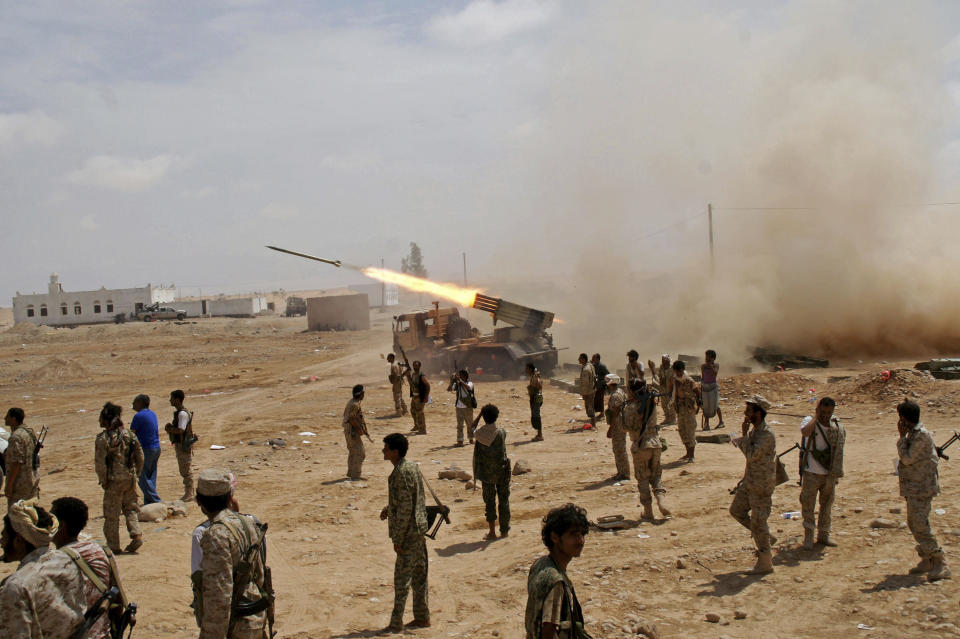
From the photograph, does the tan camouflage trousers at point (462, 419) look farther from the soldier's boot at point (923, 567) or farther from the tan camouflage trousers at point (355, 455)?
the soldier's boot at point (923, 567)

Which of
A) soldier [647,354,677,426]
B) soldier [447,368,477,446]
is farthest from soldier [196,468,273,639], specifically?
soldier [647,354,677,426]

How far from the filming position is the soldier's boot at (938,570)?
5.99 meters

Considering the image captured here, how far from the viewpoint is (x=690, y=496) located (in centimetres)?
912

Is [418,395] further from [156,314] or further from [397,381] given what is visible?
[156,314]

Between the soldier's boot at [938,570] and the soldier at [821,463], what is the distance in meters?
0.93

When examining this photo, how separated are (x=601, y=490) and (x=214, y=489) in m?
6.52

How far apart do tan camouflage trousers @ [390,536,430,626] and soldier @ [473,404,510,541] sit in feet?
7.18

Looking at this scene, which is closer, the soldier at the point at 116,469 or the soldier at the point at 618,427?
the soldier at the point at 116,469

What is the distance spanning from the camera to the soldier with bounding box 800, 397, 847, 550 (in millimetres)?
6688

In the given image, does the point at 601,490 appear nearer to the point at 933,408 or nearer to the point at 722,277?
the point at 933,408

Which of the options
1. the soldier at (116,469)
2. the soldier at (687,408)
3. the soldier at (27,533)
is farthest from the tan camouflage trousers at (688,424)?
the soldier at (27,533)

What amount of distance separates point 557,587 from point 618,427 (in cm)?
636

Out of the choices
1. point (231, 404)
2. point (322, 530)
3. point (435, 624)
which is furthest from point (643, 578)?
point (231, 404)

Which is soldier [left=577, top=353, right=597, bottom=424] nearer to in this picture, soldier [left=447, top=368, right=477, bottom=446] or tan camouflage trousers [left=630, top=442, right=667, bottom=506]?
soldier [left=447, top=368, right=477, bottom=446]
